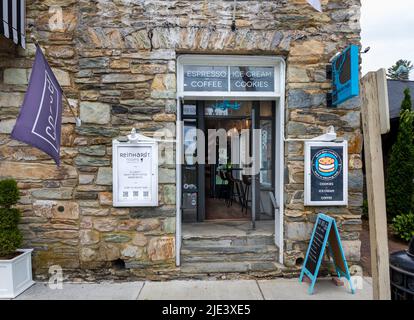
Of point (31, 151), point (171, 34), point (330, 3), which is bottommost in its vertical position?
point (31, 151)

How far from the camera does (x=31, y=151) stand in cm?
371

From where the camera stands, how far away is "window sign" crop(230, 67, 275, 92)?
13.2 feet

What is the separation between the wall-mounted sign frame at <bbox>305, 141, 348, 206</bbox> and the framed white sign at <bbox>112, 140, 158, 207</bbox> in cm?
210

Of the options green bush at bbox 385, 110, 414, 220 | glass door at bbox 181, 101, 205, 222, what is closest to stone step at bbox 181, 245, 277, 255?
glass door at bbox 181, 101, 205, 222

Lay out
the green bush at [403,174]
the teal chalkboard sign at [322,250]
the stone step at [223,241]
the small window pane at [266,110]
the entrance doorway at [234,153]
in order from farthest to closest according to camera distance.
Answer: the green bush at [403,174] < the small window pane at [266,110] < the entrance doorway at [234,153] < the stone step at [223,241] < the teal chalkboard sign at [322,250]

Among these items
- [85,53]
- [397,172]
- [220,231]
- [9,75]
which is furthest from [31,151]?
[397,172]

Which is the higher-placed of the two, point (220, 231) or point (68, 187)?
point (68, 187)

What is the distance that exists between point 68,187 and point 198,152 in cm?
245

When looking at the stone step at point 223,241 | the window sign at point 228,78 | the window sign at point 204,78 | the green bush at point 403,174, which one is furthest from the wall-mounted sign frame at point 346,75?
the green bush at point 403,174

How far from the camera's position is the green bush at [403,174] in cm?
646

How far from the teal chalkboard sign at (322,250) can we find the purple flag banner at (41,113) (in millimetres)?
3166

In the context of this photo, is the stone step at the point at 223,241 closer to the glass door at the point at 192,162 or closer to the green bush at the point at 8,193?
the glass door at the point at 192,162
